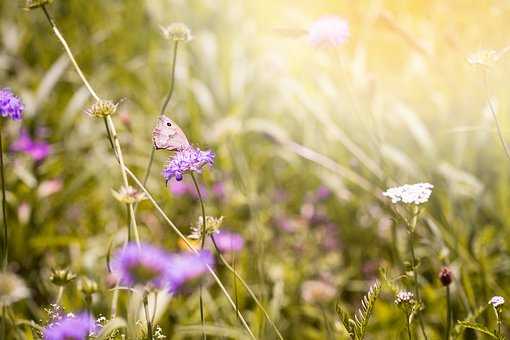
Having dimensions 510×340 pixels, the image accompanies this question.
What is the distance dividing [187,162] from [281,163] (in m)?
1.61

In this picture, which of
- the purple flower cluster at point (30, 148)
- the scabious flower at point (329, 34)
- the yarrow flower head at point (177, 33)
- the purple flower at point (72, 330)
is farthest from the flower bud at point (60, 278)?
the purple flower cluster at point (30, 148)

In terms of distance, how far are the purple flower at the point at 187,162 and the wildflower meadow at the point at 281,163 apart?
7.8 inches

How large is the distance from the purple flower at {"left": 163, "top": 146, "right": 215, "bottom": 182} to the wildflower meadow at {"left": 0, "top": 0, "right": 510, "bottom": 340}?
0.20 metres

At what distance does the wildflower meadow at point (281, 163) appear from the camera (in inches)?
50.0

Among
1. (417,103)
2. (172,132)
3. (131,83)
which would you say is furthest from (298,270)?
(131,83)

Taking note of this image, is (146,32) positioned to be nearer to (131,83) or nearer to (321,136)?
(131,83)

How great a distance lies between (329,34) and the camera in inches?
41.1

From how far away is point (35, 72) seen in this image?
265 centimetres

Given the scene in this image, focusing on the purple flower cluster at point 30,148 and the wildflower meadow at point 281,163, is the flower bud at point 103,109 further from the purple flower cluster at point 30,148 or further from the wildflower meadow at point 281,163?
the purple flower cluster at point 30,148

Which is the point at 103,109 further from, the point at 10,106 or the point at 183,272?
the point at 183,272

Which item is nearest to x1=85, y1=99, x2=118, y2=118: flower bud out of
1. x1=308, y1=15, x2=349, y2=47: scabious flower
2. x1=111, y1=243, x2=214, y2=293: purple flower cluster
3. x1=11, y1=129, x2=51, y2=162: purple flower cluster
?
x1=111, y1=243, x2=214, y2=293: purple flower cluster

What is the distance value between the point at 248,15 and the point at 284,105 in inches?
27.4

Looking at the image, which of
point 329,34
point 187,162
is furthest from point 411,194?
point 329,34

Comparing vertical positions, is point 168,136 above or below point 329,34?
below
